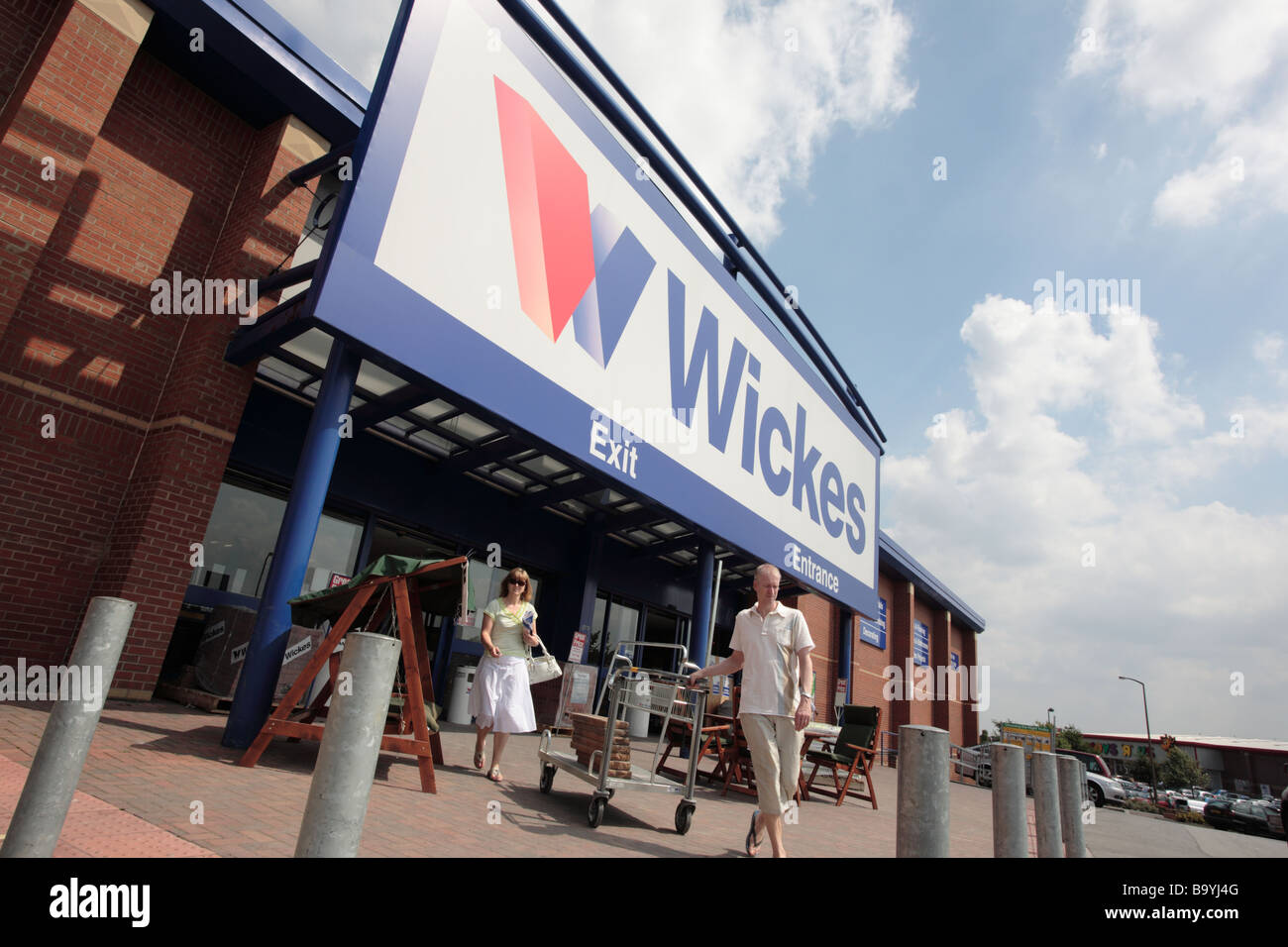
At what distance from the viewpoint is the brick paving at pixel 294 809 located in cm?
299

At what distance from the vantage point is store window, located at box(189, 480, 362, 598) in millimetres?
7871

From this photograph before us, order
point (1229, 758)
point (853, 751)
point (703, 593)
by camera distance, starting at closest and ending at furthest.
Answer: point (853, 751), point (703, 593), point (1229, 758)

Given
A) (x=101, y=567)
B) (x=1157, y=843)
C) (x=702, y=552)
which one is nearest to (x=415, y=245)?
(x=101, y=567)

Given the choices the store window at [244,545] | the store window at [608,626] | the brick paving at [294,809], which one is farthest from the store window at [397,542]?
the store window at [608,626]

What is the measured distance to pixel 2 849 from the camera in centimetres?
207

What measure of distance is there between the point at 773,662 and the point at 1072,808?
2705 mm

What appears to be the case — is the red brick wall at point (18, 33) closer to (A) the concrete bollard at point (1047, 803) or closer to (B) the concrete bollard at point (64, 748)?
(B) the concrete bollard at point (64, 748)

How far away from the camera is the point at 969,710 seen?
103ft

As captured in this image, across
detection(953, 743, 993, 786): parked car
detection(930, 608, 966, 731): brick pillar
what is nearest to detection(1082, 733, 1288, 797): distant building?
detection(930, 608, 966, 731): brick pillar

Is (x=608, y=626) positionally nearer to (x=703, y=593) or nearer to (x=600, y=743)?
(x=703, y=593)

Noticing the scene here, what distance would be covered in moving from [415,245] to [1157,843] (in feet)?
39.9

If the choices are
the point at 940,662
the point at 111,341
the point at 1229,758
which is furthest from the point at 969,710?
the point at 1229,758

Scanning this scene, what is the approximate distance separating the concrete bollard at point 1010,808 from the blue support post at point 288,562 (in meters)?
5.15
